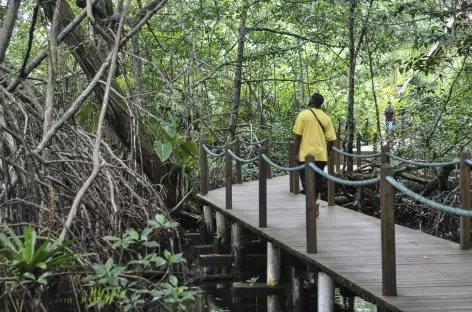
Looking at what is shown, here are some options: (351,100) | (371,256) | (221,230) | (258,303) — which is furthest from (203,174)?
(371,256)

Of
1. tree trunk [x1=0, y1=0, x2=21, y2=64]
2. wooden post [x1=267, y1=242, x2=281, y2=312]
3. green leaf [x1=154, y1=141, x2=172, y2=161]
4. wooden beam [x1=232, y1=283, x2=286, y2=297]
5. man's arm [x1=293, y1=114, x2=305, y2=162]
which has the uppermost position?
tree trunk [x1=0, y1=0, x2=21, y2=64]

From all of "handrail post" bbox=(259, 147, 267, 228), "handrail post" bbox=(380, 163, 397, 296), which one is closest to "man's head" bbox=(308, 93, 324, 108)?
"handrail post" bbox=(259, 147, 267, 228)

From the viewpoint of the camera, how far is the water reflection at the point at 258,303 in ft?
27.4

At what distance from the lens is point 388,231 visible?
4945mm

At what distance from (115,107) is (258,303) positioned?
10.8 ft

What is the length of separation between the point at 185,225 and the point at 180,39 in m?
Answer: 3.25

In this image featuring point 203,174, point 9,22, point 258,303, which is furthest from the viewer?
point 203,174

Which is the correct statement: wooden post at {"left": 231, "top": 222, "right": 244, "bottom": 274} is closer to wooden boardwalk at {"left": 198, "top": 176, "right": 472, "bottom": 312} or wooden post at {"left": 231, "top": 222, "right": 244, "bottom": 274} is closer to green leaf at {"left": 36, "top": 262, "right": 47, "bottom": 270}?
wooden boardwalk at {"left": 198, "top": 176, "right": 472, "bottom": 312}

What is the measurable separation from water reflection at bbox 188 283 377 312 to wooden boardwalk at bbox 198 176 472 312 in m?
0.82

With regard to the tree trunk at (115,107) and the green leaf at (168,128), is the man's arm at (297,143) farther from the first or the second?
the green leaf at (168,128)

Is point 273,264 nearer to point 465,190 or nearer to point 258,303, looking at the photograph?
point 258,303

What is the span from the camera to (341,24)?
14.1 m

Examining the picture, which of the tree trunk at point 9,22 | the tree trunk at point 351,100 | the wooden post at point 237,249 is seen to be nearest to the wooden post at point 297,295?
the wooden post at point 237,249

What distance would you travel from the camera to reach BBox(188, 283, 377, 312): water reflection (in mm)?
8359
